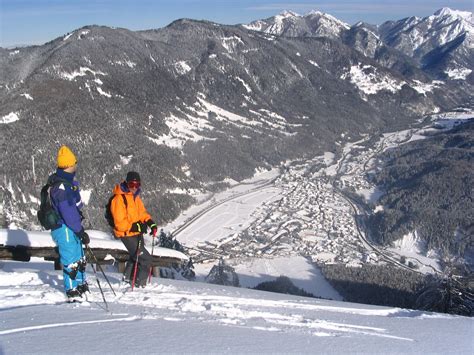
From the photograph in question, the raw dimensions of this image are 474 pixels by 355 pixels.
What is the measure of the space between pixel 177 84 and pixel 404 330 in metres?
124

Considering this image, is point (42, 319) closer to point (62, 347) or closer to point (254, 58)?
point (62, 347)

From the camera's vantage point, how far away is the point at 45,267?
9.67 meters

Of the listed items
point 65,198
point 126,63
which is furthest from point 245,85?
point 65,198

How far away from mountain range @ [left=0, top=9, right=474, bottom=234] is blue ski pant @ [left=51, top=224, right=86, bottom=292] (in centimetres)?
2883

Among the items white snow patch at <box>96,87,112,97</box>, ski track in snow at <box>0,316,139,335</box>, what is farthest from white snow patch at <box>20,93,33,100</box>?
ski track in snow at <box>0,316,139,335</box>

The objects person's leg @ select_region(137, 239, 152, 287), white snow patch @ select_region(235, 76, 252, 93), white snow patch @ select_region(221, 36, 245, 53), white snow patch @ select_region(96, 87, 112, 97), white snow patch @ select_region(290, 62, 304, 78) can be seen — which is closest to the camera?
person's leg @ select_region(137, 239, 152, 287)

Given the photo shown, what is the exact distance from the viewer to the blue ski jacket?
6.67 meters

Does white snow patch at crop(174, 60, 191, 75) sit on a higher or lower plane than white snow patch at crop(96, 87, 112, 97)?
higher

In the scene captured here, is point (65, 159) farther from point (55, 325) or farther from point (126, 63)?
point (126, 63)

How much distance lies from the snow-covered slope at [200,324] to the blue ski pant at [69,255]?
31cm

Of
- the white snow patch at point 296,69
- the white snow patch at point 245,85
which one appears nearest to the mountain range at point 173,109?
the white snow patch at point 245,85

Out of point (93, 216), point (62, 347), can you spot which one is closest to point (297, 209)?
point (93, 216)

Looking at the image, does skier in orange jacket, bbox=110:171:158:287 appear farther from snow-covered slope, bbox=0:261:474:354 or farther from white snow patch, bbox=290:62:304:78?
white snow patch, bbox=290:62:304:78

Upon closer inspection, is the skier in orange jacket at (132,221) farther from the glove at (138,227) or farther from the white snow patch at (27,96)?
the white snow patch at (27,96)
